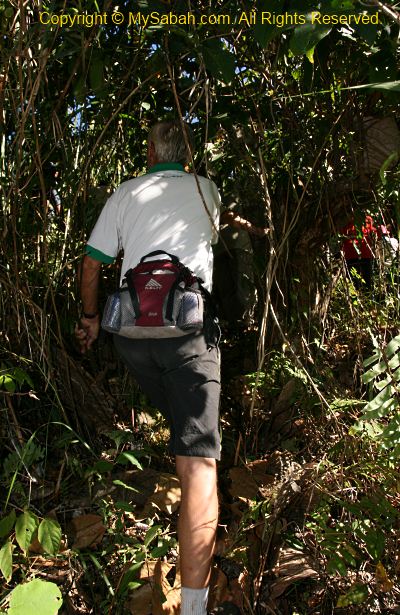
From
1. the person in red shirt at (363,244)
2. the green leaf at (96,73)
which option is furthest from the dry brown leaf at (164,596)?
the green leaf at (96,73)

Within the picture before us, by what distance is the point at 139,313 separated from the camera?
2.05 meters

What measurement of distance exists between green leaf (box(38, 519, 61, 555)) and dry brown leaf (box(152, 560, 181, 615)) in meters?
0.34

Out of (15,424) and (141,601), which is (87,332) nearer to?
(15,424)

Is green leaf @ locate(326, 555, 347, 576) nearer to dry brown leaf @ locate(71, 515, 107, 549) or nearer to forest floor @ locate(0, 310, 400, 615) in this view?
forest floor @ locate(0, 310, 400, 615)

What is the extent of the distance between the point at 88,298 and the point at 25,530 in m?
0.85

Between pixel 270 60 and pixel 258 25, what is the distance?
2.54 feet

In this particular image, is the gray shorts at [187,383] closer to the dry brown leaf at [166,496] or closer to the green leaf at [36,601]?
the dry brown leaf at [166,496]

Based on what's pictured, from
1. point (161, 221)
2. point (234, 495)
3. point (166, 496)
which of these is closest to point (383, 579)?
point (234, 495)

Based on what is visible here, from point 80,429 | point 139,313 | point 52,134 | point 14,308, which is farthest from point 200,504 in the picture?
point 52,134

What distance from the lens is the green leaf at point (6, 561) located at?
76.7 inches

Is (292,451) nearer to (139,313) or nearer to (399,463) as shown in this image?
(399,463)

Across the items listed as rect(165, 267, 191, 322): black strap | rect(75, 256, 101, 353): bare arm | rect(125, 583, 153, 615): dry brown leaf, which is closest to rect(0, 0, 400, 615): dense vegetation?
rect(125, 583, 153, 615): dry brown leaf

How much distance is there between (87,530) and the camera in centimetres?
229

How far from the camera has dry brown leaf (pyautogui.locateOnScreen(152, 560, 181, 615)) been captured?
1985 mm
